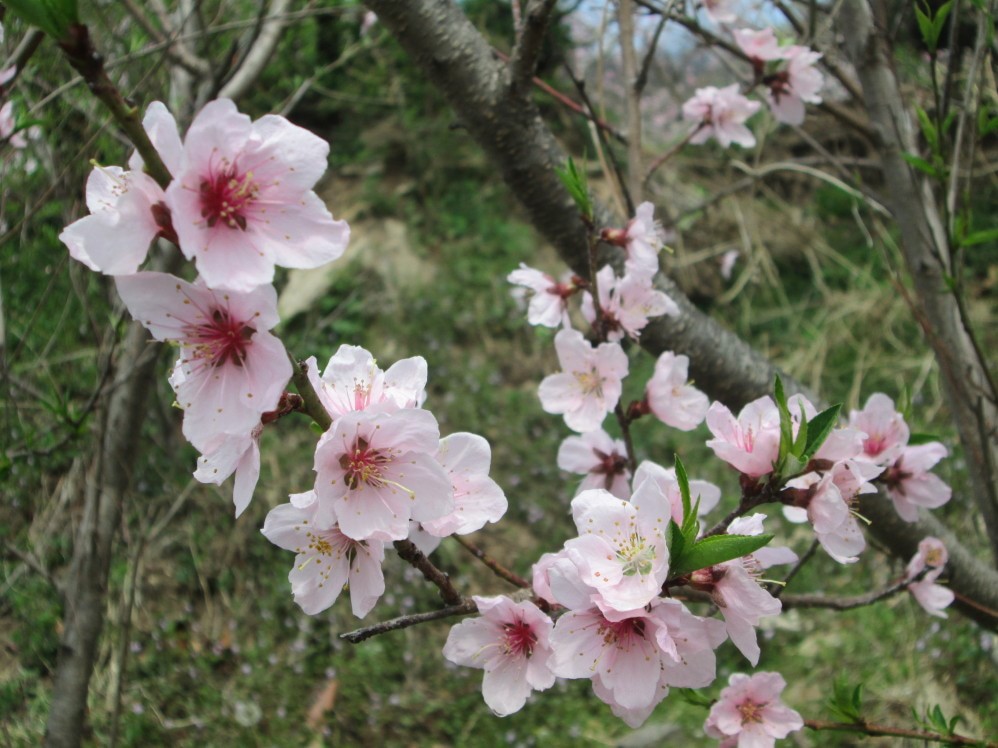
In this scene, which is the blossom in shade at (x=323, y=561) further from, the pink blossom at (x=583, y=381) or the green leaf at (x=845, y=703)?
the green leaf at (x=845, y=703)

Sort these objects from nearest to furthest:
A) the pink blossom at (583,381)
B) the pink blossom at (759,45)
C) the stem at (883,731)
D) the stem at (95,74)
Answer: the stem at (95,74)
the stem at (883,731)
the pink blossom at (583,381)
the pink blossom at (759,45)

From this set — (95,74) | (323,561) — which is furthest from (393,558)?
(95,74)

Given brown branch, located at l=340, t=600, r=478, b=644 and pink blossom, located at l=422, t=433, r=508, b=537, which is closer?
brown branch, located at l=340, t=600, r=478, b=644

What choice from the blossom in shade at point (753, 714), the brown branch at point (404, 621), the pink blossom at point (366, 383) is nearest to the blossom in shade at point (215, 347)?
the pink blossom at point (366, 383)

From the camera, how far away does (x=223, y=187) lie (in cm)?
67

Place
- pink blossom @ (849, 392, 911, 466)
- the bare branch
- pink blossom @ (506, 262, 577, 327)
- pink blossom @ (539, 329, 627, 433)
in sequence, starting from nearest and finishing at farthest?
pink blossom @ (849, 392, 911, 466), pink blossom @ (539, 329, 627, 433), pink blossom @ (506, 262, 577, 327), the bare branch

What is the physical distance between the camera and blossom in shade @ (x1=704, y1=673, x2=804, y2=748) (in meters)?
1.10

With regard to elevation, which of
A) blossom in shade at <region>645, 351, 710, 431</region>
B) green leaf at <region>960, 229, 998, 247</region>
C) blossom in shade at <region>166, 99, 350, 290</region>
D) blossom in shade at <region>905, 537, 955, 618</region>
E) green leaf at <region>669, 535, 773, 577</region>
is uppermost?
blossom in shade at <region>166, 99, 350, 290</region>

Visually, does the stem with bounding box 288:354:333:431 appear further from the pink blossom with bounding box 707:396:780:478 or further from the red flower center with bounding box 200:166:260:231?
the pink blossom with bounding box 707:396:780:478

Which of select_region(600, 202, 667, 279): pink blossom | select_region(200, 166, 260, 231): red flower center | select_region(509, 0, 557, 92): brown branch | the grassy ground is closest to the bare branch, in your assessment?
the grassy ground

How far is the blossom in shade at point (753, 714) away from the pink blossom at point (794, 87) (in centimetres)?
129

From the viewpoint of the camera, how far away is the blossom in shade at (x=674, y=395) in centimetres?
126

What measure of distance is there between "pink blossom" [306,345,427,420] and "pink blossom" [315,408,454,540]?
0.08m

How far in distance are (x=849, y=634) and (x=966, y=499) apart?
93cm
